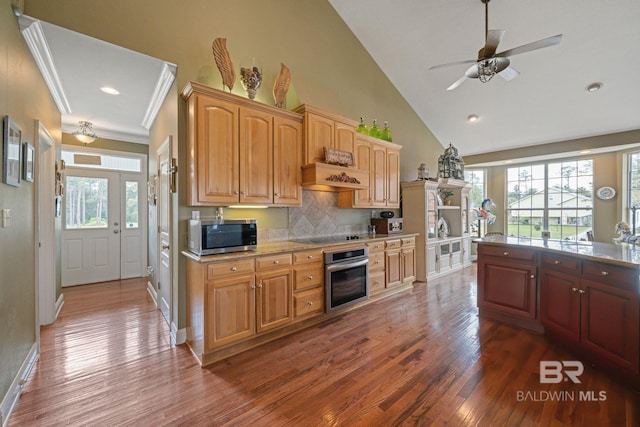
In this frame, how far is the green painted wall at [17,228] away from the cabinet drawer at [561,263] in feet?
14.2

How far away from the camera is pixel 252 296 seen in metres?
2.50

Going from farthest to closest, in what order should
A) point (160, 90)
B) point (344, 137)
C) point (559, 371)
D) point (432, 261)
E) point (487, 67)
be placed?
1. point (432, 261)
2. point (344, 137)
3. point (160, 90)
4. point (487, 67)
5. point (559, 371)

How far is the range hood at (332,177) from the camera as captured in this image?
315 cm

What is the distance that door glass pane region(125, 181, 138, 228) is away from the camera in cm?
502

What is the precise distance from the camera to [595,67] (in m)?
3.90

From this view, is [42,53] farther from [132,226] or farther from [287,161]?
[132,226]

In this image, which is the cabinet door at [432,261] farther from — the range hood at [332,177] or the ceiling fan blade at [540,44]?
the ceiling fan blade at [540,44]

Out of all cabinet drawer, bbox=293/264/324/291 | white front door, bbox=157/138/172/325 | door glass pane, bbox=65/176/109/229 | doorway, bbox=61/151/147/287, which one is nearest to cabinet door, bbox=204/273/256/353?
cabinet drawer, bbox=293/264/324/291

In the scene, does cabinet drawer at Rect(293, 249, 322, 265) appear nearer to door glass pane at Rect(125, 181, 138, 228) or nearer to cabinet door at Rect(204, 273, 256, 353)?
cabinet door at Rect(204, 273, 256, 353)

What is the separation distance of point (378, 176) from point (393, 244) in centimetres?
114

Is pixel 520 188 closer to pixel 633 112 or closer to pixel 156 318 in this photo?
pixel 633 112

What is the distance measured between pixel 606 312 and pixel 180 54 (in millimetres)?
4380

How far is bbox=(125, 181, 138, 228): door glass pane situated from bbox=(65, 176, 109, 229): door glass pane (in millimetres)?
298

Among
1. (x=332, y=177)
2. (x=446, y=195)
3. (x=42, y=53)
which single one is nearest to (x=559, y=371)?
(x=332, y=177)
